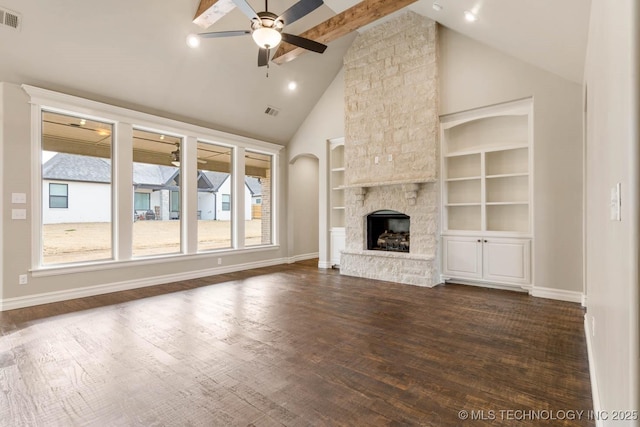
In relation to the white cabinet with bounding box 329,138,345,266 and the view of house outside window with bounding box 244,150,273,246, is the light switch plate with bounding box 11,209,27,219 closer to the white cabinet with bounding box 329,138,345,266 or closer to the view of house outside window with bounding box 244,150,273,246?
the view of house outside window with bounding box 244,150,273,246

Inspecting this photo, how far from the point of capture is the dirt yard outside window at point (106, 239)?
4772 mm

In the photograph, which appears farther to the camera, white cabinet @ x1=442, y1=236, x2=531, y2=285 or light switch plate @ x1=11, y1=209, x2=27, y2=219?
white cabinet @ x1=442, y1=236, x2=531, y2=285

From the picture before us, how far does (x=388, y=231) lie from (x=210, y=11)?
4.93m

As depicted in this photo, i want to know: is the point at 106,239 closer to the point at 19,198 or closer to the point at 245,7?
the point at 19,198

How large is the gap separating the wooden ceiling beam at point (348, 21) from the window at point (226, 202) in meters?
3.04

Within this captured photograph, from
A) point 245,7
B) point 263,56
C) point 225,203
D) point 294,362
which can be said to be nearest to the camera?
point 294,362

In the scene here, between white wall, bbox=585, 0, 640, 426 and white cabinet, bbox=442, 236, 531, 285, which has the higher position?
white wall, bbox=585, 0, 640, 426

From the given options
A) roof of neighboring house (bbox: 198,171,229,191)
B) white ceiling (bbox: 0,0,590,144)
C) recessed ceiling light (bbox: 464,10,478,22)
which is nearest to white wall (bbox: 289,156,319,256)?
roof of neighboring house (bbox: 198,171,229,191)

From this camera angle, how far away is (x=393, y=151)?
19.8 ft

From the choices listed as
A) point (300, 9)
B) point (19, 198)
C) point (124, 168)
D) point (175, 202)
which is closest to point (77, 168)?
point (124, 168)

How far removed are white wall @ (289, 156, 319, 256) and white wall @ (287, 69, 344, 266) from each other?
0.89 metres

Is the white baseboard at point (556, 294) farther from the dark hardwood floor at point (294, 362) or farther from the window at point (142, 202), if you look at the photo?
the window at point (142, 202)

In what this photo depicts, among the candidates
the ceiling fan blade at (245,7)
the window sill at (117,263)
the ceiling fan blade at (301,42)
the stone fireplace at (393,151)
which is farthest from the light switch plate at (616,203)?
the window sill at (117,263)

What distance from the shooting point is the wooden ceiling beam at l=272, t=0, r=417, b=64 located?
4.64 meters
